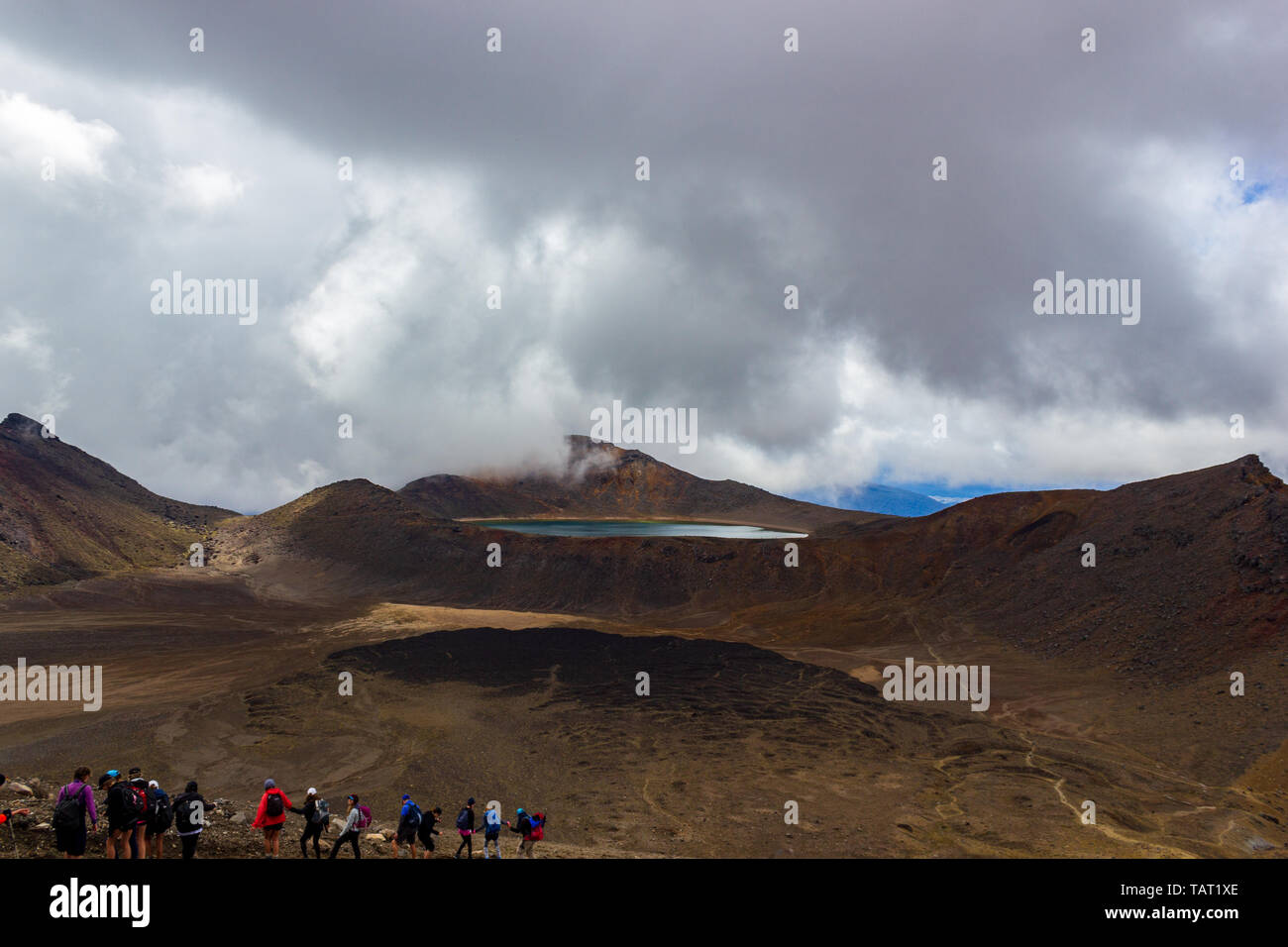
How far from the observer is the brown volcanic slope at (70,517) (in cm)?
6317

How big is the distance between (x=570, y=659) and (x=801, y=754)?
17.9 meters

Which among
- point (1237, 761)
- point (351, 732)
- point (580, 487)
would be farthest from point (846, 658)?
point (580, 487)

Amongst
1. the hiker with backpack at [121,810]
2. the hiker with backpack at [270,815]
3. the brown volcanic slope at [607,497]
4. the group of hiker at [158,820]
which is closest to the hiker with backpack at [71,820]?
the group of hiker at [158,820]

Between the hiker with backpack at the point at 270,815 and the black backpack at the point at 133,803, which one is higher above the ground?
the black backpack at the point at 133,803

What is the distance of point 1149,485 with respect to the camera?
52.3 meters

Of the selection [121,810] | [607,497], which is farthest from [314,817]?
[607,497]

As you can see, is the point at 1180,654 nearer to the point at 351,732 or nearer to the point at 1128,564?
the point at 1128,564

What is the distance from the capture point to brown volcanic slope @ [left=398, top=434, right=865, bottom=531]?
15950 centimetres

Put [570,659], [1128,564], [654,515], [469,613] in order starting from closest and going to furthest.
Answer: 1. [570,659]
2. [1128,564]
3. [469,613]
4. [654,515]

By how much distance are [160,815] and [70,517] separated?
3340 inches

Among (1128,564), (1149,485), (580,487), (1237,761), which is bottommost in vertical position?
(1237,761)

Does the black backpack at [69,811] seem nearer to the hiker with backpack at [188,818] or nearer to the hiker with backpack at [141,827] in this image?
the hiker with backpack at [141,827]

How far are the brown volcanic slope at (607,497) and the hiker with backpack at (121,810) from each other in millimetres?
137829

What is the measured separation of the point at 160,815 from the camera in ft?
32.9
